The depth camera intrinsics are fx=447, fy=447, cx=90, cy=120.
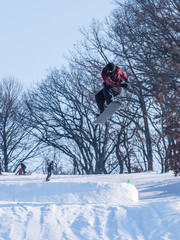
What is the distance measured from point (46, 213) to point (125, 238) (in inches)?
77.7

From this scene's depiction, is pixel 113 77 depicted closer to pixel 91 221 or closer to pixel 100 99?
pixel 100 99

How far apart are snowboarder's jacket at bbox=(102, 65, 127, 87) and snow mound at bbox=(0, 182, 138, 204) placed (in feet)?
22.7

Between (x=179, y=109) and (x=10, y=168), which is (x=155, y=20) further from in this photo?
(x=10, y=168)

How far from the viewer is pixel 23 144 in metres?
40.2

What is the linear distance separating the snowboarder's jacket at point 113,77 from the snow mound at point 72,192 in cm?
693

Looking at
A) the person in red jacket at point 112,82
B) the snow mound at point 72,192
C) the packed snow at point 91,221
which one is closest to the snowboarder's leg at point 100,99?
the person in red jacket at point 112,82

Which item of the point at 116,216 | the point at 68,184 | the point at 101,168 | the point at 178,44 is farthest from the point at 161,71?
the point at 101,168

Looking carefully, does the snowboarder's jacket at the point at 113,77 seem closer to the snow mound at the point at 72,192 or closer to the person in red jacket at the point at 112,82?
the person in red jacket at the point at 112,82

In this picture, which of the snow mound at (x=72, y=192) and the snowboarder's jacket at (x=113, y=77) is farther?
the snow mound at (x=72, y=192)

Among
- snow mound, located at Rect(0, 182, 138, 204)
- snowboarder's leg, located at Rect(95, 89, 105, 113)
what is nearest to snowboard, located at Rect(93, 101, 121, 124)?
snowboarder's leg, located at Rect(95, 89, 105, 113)

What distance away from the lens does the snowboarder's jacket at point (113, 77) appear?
1039cm

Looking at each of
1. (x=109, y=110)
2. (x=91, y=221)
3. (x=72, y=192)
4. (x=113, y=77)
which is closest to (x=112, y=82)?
(x=113, y=77)

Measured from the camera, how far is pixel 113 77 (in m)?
10.5

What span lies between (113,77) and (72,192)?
858cm
